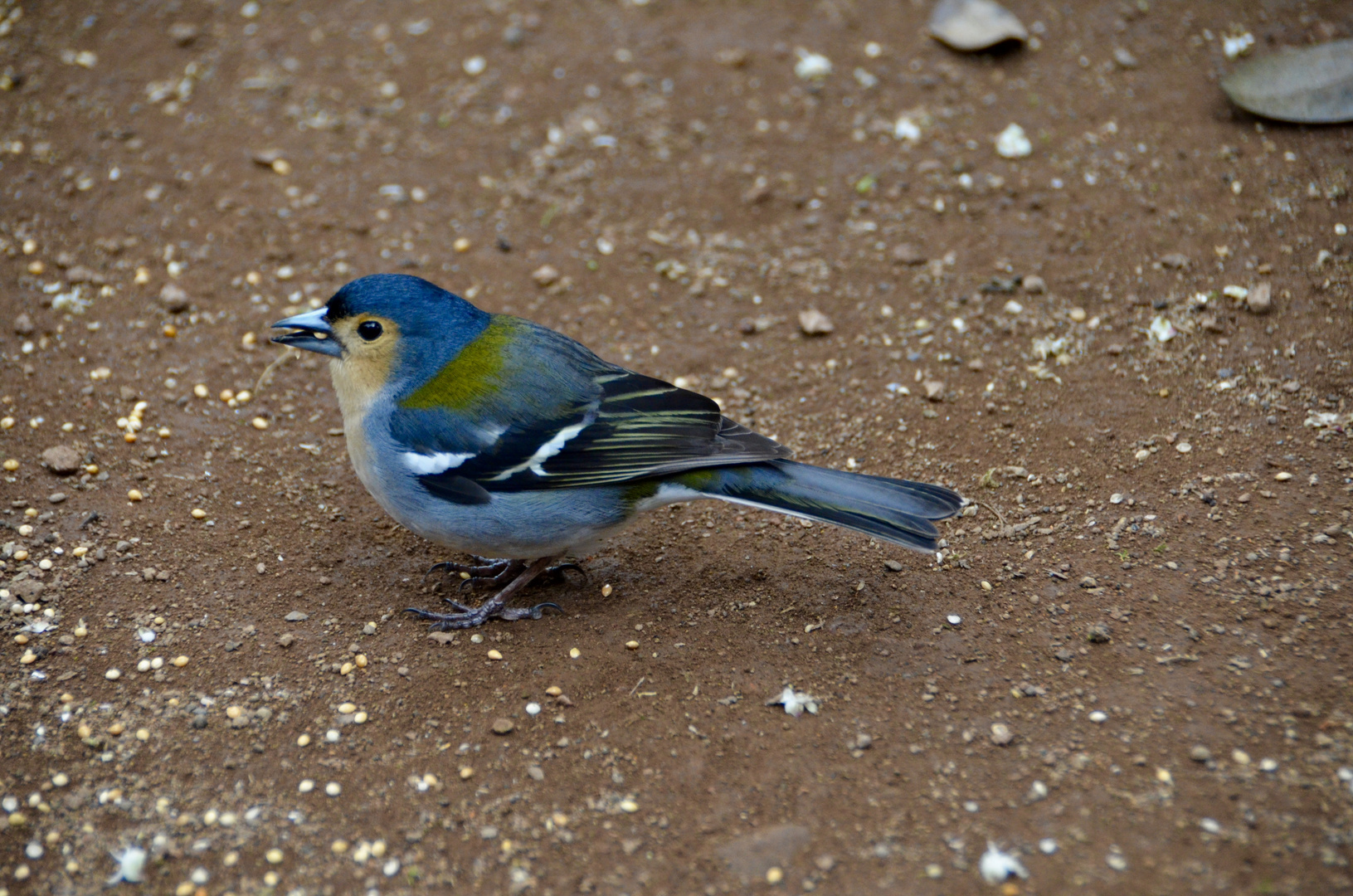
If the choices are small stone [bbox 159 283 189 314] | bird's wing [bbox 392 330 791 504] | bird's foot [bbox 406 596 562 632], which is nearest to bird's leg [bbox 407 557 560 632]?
bird's foot [bbox 406 596 562 632]

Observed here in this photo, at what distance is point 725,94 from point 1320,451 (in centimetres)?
404

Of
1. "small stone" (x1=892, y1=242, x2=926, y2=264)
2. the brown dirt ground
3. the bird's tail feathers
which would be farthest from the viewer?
"small stone" (x1=892, y1=242, x2=926, y2=264)

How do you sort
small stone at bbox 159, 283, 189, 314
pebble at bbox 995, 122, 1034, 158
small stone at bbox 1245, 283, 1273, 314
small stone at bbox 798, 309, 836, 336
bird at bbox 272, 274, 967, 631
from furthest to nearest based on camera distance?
pebble at bbox 995, 122, 1034, 158 < small stone at bbox 159, 283, 189, 314 < small stone at bbox 798, 309, 836, 336 < small stone at bbox 1245, 283, 1273, 314 < bird at bbox 272, 274, 967, 631

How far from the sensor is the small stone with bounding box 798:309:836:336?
5484 millimetres

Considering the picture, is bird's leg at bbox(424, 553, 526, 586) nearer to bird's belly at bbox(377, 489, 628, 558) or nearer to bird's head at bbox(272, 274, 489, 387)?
bird's belly at bbox(377, 489, 628, 558)

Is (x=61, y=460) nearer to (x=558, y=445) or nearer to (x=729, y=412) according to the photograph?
(x=558, y=445)

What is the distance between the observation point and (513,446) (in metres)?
4.04

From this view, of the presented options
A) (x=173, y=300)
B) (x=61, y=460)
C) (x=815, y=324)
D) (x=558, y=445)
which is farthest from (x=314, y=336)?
(x=815, y=324)

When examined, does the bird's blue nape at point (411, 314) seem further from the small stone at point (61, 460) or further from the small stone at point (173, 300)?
the small stone at point (173, 300)

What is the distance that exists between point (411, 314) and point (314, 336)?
436mm

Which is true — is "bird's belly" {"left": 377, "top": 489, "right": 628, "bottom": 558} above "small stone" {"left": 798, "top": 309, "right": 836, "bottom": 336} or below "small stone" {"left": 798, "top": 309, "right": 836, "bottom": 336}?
above

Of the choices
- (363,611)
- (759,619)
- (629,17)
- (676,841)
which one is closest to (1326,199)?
(759,619)

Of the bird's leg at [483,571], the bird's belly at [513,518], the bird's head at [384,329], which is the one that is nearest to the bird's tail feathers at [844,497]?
the bird's belly at [513,518]

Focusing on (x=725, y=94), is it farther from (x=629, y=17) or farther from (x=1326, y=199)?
(x=1326, y=199)
